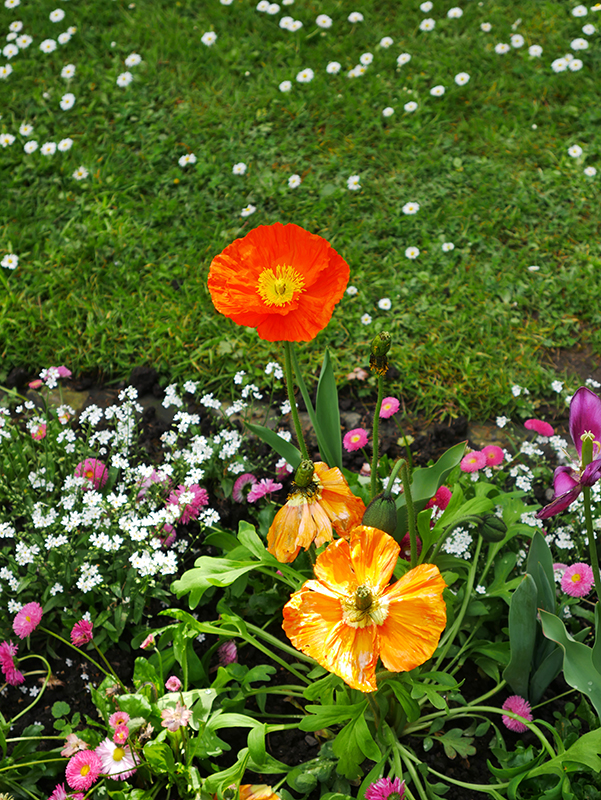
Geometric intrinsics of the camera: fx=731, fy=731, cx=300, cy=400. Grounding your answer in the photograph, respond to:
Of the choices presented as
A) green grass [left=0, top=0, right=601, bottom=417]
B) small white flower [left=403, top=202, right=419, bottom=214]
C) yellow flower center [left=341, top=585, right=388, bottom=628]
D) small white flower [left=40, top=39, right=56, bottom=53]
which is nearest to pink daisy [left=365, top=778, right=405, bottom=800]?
yellow flower center [left=341, top=585, right=388, bottom=628]

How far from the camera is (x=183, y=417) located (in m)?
2.24

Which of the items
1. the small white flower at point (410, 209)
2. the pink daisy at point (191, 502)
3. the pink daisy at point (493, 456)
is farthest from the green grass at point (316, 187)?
the pink daisy at point (191, 502)

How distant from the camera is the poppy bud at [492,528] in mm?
1725

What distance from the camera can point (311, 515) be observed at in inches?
57.8

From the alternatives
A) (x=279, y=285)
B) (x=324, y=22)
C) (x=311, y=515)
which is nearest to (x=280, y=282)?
(x=279, y=285)

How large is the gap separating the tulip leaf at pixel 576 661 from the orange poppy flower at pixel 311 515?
1.46 ft

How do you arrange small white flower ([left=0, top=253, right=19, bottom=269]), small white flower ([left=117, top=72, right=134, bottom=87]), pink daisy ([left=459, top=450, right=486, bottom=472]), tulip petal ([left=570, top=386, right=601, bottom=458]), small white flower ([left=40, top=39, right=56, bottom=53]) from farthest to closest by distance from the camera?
small white flower ([left=40, top=39, right=56, bottom=53]) → small white flower ([left=117, top=72, right=134, bottom=87]) → small white flower ([left=0, top=253, right=19, bottom=269]) → pink daisy ([left=459, top=450, right=486, bottom=472]) → tulip petal ([left=570, top=386, right=601, bottom=458])

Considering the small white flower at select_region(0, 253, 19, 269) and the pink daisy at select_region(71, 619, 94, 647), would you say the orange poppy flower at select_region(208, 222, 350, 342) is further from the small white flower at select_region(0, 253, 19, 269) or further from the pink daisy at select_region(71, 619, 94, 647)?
the small white flower at select_region(0, 253, 19, 269)

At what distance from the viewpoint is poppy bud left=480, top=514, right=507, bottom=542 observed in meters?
1.72

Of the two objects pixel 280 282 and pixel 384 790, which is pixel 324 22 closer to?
pixel 280 282

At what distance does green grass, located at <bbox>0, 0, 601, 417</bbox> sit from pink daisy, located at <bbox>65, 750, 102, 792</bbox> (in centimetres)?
152

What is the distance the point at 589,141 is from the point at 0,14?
3.59 metres

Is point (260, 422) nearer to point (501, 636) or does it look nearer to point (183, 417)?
point (183, 417)

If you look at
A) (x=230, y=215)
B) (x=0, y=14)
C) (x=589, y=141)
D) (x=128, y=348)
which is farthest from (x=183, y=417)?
(x=0, y=14)
